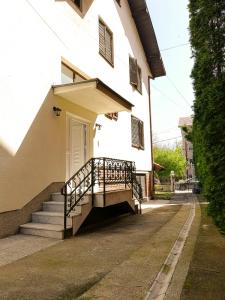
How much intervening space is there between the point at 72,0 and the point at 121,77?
4.54 meters

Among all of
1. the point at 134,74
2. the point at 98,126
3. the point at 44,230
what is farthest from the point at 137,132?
the point at 44,230

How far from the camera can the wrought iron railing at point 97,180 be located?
6.82 meters

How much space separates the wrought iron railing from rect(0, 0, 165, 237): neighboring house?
0.15m

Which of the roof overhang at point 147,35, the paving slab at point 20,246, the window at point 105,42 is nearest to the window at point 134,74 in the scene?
the roof overhang at point 147,35

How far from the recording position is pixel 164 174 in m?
42.4

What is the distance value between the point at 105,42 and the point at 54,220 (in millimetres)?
8382

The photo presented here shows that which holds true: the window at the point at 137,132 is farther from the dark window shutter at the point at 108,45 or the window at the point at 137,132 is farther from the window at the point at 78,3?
the window at the point at 78,3

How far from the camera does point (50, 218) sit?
22.0 ft

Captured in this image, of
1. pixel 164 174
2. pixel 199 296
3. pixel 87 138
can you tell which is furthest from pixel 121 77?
pixel 164 174

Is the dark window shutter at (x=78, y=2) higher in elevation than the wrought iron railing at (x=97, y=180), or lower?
higher

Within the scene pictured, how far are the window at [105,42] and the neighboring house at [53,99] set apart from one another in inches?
1.8

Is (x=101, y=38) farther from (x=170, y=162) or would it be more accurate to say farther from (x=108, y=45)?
(x=170, y=162)

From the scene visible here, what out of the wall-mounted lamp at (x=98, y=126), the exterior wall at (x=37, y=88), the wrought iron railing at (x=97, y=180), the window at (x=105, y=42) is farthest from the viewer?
the window at (x=105, y=42)

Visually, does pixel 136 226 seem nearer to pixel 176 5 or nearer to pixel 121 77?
pixel 121 77
